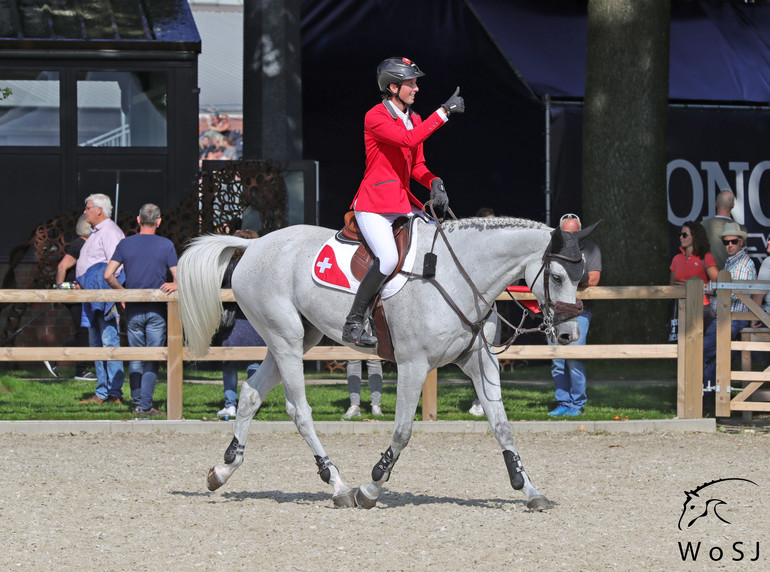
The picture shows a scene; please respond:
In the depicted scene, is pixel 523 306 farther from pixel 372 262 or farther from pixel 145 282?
pixel 145 282

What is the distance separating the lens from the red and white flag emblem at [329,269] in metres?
7.75

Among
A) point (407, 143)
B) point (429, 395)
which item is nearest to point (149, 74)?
point (429, 395)

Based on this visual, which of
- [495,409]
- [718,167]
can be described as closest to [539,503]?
[495,409]

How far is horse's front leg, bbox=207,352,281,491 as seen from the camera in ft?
26.1

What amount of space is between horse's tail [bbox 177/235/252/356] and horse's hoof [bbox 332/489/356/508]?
Result: 1711 millimetres

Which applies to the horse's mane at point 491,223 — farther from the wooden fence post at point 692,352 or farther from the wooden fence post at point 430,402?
the wooden fence post at point 692,352

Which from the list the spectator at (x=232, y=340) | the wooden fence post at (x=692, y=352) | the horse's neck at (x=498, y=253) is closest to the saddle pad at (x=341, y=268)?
the horse's neck at (x=498, y=253)

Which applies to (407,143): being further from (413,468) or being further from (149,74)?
(149,74)

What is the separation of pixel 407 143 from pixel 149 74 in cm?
902

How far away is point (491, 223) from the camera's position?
753 centimetres

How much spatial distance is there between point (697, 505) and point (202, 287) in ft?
12.0

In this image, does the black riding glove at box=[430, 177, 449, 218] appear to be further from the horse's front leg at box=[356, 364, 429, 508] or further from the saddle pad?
the horse's front leg at box=[356, 364, 429, 508]

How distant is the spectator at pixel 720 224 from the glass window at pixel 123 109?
689cm

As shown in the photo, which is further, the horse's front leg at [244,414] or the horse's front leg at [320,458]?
the horse's front leg at [244,414]
